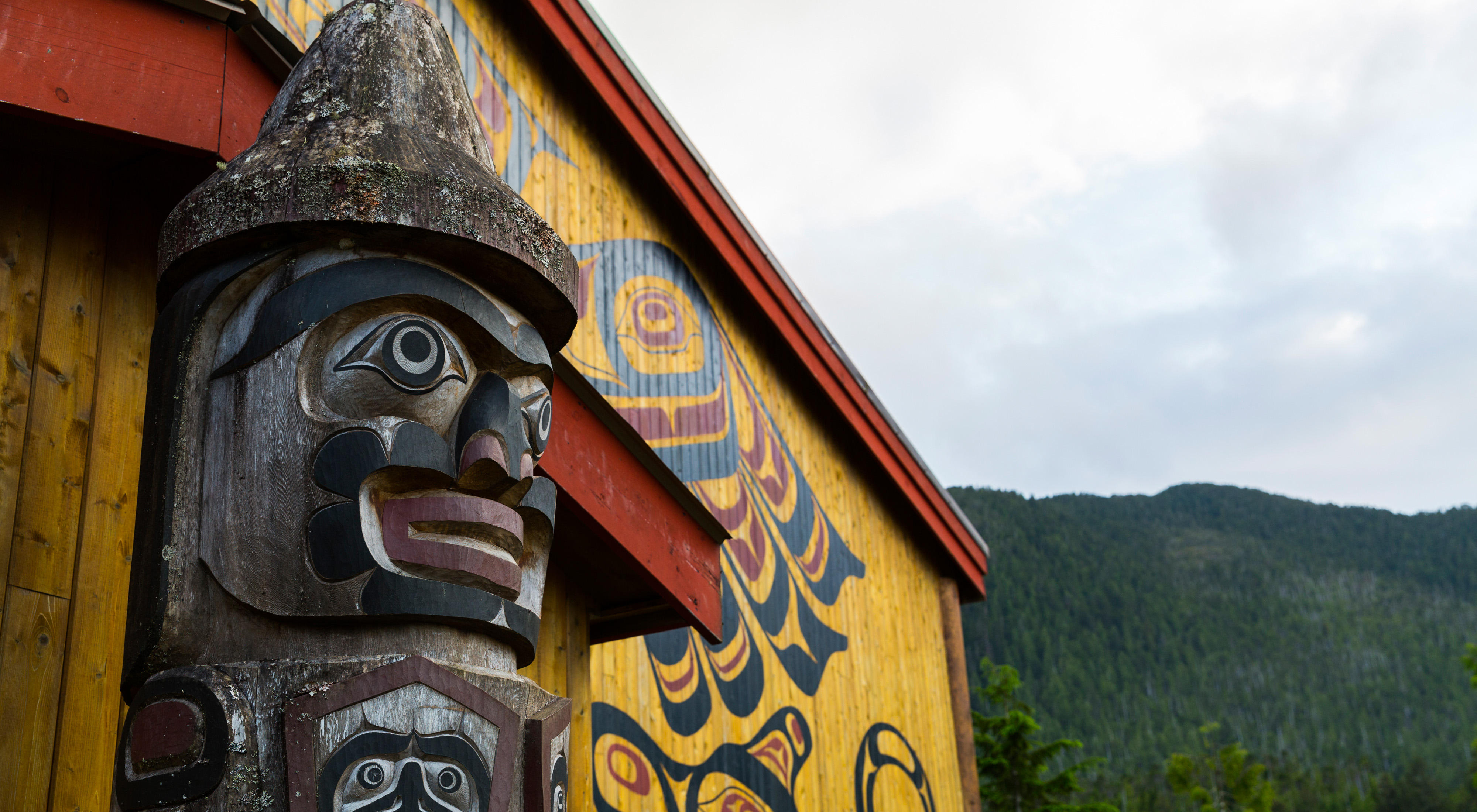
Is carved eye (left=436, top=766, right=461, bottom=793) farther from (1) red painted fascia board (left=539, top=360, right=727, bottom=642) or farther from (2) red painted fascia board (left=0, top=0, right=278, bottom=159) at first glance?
(2) red painted fascia board (left=0, top=0, right=278, bottom=159)

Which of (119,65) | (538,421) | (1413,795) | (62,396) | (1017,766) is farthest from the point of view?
(1413,795)

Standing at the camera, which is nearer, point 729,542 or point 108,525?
point 108,525

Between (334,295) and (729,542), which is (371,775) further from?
(729,542)

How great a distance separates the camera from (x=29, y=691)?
2773mm

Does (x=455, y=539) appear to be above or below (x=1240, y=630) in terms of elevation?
below

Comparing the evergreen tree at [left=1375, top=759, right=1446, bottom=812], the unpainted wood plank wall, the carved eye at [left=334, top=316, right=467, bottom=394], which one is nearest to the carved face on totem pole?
the carved eye at [left=334, top=316, right=467, bottom=394]

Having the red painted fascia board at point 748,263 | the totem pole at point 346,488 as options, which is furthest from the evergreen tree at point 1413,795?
the totem pole at point 346,488

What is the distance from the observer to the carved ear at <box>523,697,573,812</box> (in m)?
→ 2.12

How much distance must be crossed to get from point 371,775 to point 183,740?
318 mm

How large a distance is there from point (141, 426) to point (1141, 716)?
101965 millimetres

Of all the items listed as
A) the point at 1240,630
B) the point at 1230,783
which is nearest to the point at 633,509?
the point at 1230,783

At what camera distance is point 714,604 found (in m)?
4.14

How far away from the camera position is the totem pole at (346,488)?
1952mm

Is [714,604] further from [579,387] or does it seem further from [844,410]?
[844,410]
